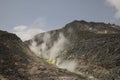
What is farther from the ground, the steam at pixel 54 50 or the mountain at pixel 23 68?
the steam at pixel 54 50

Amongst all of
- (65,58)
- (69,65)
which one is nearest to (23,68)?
(69,65)

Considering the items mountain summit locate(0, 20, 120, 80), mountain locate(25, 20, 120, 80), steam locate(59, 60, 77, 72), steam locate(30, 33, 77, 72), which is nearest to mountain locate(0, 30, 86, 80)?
mountain summit locate(0, 20, 120, 80)

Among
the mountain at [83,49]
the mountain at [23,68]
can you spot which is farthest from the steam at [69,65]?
the mountain at [23,68]

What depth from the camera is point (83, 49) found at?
66375 mm

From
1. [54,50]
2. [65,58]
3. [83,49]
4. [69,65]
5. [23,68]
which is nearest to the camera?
[23,68]

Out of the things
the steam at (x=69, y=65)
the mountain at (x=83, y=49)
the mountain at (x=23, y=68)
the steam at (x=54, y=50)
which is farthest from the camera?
the steam at (x=54, y=50)

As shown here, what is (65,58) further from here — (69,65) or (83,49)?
(83,49)

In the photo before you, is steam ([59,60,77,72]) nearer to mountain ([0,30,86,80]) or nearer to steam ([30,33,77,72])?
steam ([30,33,77,72])

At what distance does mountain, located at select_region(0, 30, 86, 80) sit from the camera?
4384cm

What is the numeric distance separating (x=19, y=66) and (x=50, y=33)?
164 feet

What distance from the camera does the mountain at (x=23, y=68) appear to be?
43844 mm

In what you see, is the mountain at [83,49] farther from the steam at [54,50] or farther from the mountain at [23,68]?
the mountain at [23,68]

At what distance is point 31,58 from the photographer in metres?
53.2

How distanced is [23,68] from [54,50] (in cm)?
3273
